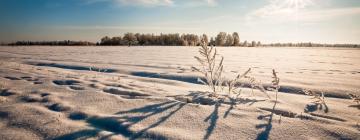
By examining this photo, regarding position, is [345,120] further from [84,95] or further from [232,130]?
[84,95]

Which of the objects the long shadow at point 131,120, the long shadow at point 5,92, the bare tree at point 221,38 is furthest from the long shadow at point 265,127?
the bare tree at point 221,38

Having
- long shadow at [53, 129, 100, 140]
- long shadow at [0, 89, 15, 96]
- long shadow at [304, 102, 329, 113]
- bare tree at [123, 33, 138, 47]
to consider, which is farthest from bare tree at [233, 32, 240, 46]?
long shadow at [53, 129, 100, 140]

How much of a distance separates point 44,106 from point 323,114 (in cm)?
199

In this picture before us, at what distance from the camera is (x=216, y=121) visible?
1.49m

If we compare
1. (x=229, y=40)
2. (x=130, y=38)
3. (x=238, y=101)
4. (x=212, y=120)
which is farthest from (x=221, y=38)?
(x=212, y=120)

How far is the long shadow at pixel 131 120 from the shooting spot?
1.33m

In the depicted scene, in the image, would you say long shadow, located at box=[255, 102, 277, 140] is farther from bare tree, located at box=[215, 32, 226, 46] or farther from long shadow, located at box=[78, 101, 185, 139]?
bare tree, located at box=[215, 32, 226, 46]

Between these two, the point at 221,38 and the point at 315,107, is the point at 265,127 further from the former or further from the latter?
the point at 221,38

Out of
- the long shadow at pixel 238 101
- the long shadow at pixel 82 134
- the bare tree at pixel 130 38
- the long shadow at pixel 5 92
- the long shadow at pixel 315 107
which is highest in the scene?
the bare tree at pixel 130 38

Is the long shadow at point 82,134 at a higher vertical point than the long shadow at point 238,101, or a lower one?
lower

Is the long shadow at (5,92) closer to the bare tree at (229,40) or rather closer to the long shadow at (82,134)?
the long shadow at (82,134)

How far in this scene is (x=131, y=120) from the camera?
1.51 m

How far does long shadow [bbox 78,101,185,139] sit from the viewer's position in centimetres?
133

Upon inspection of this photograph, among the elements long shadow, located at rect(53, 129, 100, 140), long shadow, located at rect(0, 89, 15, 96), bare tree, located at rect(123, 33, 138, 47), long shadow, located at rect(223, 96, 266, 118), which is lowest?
long shadow, located at rect(53, 129, 100, 140)
